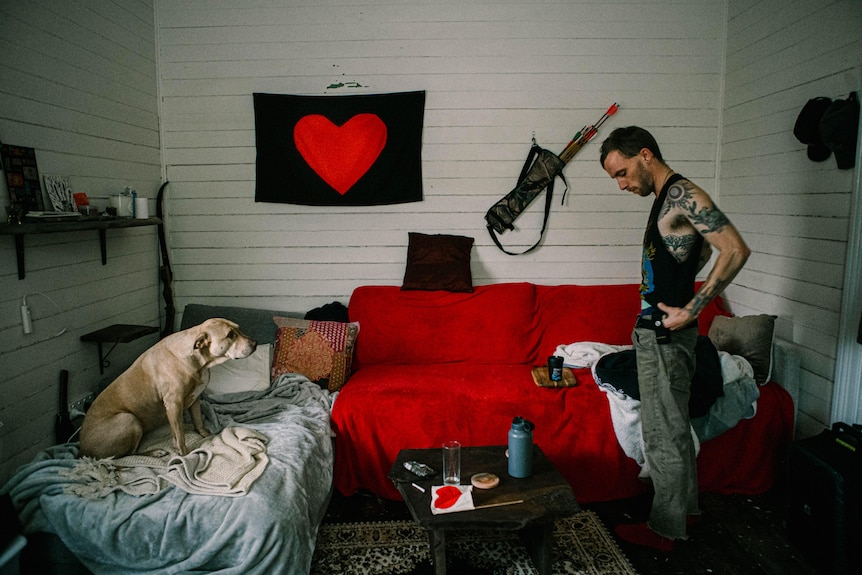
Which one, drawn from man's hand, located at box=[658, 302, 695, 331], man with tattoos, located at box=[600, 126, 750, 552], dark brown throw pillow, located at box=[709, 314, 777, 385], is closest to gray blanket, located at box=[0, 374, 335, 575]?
man with tattoos, located at box=[600, 126, 750, 552]

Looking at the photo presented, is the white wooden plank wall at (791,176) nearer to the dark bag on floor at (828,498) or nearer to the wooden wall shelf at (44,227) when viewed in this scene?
the dark bag on floor at (828,498)

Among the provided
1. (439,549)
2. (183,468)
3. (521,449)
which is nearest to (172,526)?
(183,468)

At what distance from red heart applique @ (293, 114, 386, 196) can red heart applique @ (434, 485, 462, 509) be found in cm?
211

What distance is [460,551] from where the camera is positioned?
2176mm

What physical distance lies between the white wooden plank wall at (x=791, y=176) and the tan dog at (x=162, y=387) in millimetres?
2651

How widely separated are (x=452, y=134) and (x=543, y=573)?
8.18 ft

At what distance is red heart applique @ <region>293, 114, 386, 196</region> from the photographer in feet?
11.1

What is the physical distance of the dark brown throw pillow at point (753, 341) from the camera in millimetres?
2717

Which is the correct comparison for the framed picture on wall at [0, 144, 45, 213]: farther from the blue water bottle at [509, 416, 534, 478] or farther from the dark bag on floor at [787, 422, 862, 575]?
the dark bag on floor at [787, 422, 862, 575]

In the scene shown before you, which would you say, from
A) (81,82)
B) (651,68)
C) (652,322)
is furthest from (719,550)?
(81,82)

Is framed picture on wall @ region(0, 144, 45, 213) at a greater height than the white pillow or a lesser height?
greater

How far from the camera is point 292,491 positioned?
6.61 ft

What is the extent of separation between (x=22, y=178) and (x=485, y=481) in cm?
221

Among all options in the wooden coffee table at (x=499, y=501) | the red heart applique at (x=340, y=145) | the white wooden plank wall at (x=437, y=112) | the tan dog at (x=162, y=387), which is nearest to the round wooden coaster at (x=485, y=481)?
the wooden coffee table at (x=499, y=501)
